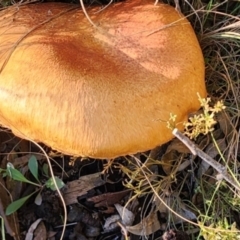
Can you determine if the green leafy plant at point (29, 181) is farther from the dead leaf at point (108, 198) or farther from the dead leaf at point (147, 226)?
the dead leaf at point (147, 226)

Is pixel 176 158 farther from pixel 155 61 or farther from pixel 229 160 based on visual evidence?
pixel 155 61

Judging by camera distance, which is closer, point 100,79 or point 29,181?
point 100,79

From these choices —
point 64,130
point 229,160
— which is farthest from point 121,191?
point 64,130

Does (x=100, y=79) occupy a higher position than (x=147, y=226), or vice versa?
(x=100, y=79)

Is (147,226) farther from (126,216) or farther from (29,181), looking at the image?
(29,181)

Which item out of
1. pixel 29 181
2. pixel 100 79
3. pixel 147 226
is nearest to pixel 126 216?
pixel 147 226

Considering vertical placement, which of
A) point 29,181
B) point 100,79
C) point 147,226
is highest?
point 100,79

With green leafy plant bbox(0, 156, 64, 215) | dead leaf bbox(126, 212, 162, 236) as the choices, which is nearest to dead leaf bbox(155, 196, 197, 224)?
dead leaf bbox(126, 212, 162, 236)

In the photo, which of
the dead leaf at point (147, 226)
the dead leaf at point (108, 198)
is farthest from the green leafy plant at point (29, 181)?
the dead leaf at point (147, 226)

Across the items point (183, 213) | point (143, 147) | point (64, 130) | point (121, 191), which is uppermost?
point (64, 130)
